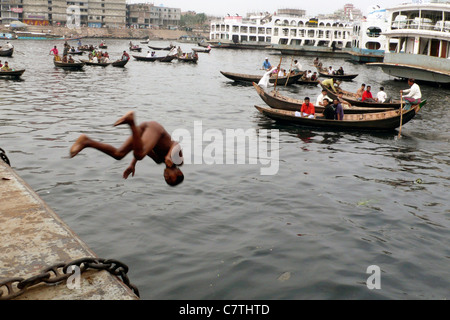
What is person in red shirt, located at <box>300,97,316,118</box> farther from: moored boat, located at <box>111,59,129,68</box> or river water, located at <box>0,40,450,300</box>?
moored boat, located at <box>111,59,129,68</box>

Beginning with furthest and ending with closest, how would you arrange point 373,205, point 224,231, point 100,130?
point 100,130 → point 373,205 → point 224,231

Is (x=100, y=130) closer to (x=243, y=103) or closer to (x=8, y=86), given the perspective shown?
(x=243, y=103)

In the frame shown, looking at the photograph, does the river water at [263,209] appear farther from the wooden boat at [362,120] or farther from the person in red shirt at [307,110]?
the person in red shirt at [307,110]

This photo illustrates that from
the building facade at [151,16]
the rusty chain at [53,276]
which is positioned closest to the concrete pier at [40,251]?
the rusty chain at [53,276]

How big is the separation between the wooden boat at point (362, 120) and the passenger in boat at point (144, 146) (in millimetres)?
14910

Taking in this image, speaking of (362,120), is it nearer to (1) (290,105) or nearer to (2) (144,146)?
(1) (290,105)

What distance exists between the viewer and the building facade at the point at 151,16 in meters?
162

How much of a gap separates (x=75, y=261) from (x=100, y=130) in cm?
1395

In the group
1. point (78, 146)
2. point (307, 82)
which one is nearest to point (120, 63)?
point (307, 82)

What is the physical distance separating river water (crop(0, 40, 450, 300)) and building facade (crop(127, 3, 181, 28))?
151m

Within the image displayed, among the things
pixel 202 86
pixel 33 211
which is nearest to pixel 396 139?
pixel 33 211

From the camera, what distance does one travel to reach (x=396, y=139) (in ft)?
60.3

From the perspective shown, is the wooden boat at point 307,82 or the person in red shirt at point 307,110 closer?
the person in red shirt at point 307,110

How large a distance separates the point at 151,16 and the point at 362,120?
161 meters
